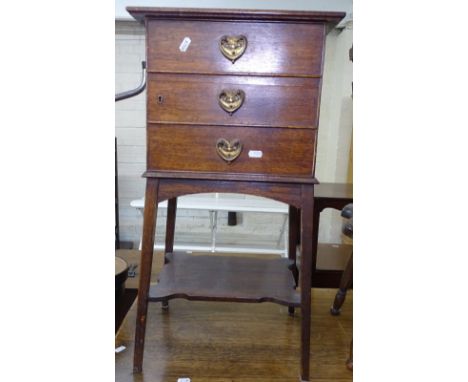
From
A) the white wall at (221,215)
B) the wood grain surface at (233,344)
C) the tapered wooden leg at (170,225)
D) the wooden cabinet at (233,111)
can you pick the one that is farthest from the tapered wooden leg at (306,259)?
the white wall at (221,215)

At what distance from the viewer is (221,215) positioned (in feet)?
9.52

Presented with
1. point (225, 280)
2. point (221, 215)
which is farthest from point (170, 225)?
point (221, 215)

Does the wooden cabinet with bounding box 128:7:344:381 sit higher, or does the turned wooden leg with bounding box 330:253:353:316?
the wooden cabinet with bounding box 128:7:344:381

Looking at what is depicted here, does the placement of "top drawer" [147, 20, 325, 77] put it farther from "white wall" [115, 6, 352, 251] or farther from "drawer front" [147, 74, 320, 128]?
"white wall" [115, 6, 352, 251]

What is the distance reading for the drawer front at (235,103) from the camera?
0.72 metres

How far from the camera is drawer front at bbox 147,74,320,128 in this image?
723mm

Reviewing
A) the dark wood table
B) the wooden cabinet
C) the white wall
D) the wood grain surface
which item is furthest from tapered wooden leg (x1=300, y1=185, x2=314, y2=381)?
the white wall

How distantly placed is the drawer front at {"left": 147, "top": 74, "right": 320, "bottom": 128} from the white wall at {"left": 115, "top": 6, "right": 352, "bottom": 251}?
6.44 ft

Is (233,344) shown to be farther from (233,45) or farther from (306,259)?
(233,45)

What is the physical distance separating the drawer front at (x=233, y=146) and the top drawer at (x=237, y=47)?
12 centimetres

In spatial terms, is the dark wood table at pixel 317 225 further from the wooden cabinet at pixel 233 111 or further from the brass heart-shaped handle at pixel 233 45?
the brass heart-shaped handle at pixel 233 45
